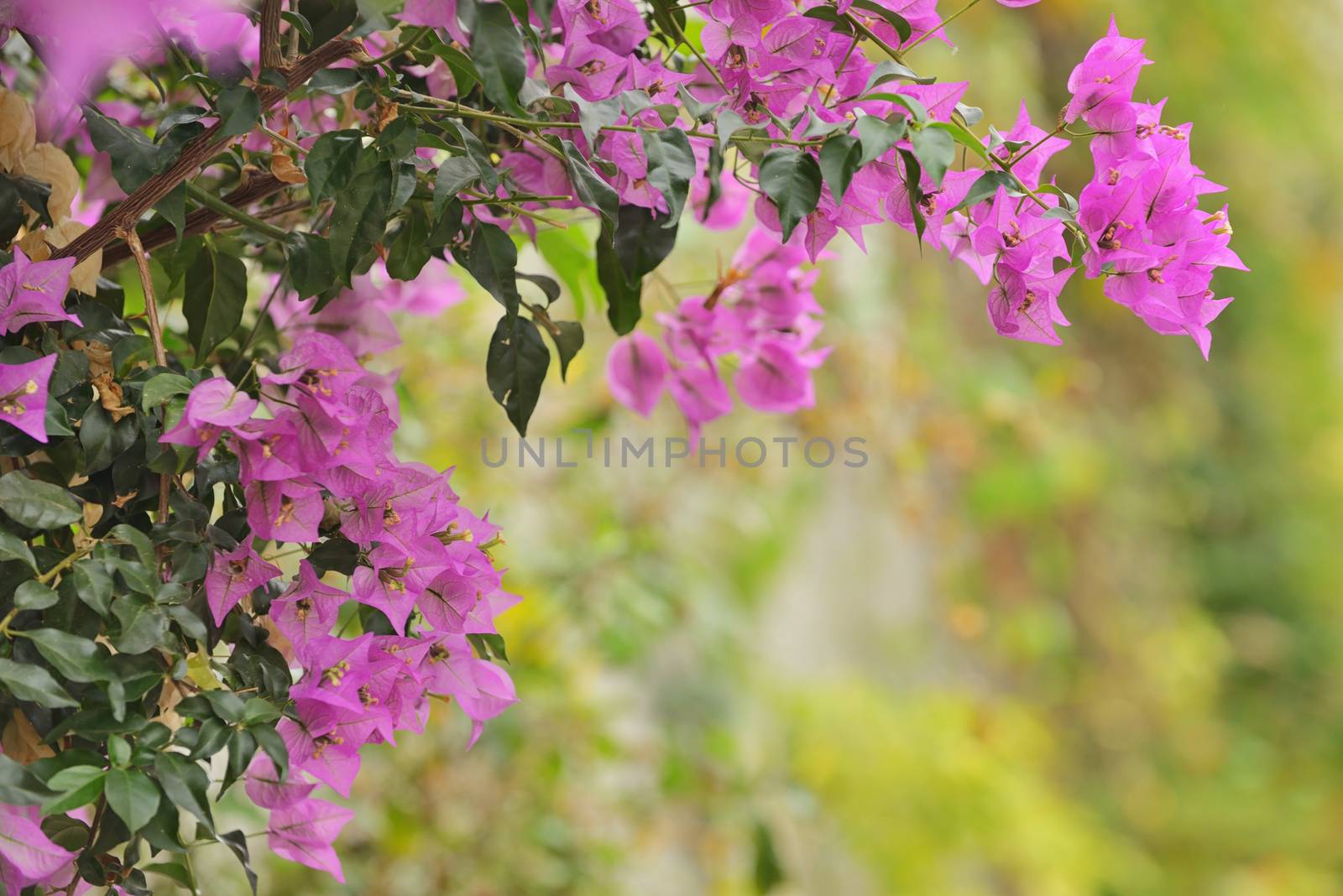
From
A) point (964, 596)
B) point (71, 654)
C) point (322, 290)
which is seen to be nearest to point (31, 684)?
point (71, 654)

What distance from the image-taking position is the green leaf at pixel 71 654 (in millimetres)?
309

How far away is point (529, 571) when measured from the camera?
3.69 ft

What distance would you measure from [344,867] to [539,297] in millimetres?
550

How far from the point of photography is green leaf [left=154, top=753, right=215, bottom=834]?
1.01ft

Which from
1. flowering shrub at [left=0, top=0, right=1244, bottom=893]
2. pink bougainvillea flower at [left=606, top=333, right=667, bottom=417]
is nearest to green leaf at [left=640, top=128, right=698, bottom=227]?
flowering shrub at [left=0, top=0, right=1244, bottom=893]

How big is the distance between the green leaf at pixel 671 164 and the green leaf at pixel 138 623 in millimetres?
182

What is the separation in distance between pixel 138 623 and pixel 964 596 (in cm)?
212

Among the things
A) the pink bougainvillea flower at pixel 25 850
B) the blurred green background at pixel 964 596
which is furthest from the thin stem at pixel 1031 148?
the blurred green background at pixel 964 596

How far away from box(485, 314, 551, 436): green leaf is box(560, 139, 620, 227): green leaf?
8 cm

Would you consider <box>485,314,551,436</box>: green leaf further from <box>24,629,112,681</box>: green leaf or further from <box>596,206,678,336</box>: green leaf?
<box>24,629,112,681</box>: green leaf

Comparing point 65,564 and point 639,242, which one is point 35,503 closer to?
point 65,564

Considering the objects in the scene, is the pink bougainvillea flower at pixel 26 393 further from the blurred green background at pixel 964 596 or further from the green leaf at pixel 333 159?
the blurred green background at pixel 964 596

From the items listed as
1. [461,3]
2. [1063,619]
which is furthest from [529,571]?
[1063,619]

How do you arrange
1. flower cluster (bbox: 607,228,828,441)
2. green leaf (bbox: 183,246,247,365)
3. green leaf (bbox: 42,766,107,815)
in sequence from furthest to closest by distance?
1. flower cluster (bbox: 607,228,828,441)
2. green leaf (bbox: 183,246,247,365)
3. green leaf (bbox: 42,766,107,815)
